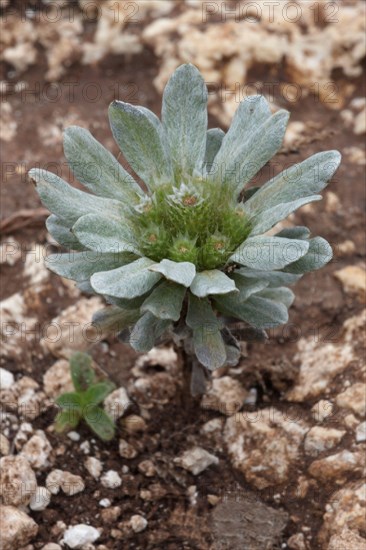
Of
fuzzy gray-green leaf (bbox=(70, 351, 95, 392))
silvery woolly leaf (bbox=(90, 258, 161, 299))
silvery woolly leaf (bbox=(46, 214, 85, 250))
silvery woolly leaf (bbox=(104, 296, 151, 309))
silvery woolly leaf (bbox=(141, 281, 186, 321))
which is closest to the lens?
silvery woolly leaf (bbox=(90, 258, 161, 299))

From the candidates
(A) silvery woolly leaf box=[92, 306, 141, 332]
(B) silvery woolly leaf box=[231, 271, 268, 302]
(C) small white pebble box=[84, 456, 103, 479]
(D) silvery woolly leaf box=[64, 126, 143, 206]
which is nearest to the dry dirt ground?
(C) small white pebble box=[84, 456, 103, 479]

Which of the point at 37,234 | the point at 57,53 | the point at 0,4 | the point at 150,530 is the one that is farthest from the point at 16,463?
the point at 0,4

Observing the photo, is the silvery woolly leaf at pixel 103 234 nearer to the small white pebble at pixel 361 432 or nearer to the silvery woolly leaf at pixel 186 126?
the silvery woolly leaf at pixel 186 126

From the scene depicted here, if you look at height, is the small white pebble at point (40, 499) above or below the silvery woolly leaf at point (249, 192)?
below

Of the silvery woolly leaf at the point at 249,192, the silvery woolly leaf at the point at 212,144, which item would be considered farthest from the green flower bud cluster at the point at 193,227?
the silvery woolly leaf at the point at 212,144

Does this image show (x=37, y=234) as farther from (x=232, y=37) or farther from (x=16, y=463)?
(x=232, y=37)

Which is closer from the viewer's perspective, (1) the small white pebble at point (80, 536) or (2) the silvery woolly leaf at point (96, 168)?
(2) the silvery woolly leaf at point (96, 168)

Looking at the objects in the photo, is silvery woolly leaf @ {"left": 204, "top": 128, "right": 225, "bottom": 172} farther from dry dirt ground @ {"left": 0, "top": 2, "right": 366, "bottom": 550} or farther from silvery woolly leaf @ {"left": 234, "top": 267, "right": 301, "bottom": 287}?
dry dirt ground @ {"left": 0, "top": 2, "right": 366, "bottom": 550}
